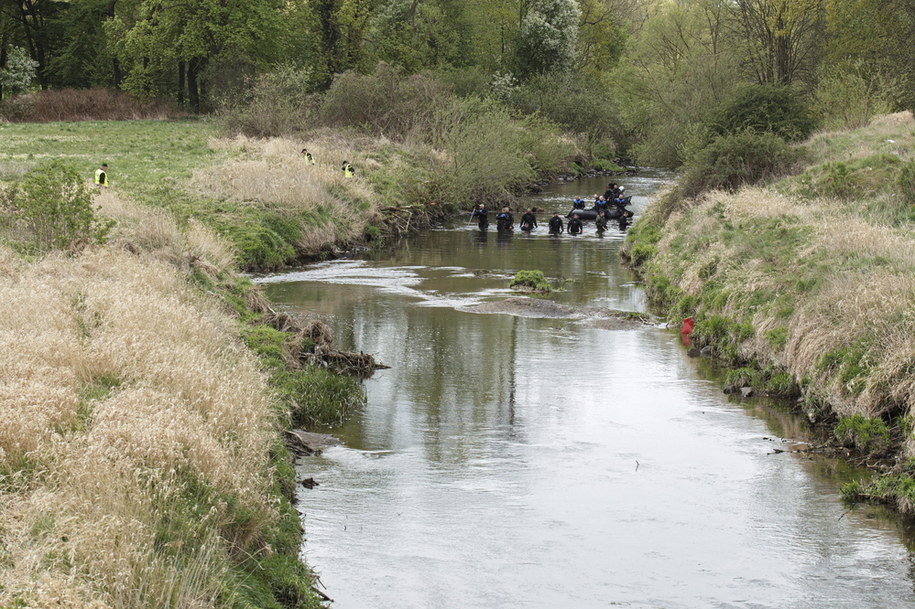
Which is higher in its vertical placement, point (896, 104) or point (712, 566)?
point (896, 104)

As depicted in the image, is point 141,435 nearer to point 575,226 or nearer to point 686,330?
point 686,330

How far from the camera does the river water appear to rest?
33.2 feet

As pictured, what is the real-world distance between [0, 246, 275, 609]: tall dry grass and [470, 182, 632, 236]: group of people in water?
23.9 meters

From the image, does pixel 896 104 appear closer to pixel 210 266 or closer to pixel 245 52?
pixel 210 266

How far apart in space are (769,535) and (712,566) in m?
1.24

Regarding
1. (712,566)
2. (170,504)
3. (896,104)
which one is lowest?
(712,566)

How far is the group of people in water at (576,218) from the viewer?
37.9 metres

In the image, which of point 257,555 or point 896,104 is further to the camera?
point 896,104

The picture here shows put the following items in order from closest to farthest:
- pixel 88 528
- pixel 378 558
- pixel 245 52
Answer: pixel 88 528, pixel 378 558, pixel 245 52

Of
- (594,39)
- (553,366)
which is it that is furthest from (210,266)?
(594,39)

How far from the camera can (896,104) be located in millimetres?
46031

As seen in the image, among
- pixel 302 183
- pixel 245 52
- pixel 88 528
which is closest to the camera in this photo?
pixel 88 528

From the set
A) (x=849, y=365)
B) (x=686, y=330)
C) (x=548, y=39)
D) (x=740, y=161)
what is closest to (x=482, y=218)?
(x=740, y=161)

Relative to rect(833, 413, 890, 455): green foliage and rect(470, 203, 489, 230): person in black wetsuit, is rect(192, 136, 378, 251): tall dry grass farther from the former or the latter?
rect(833, 413, 890, 455): green foliage
